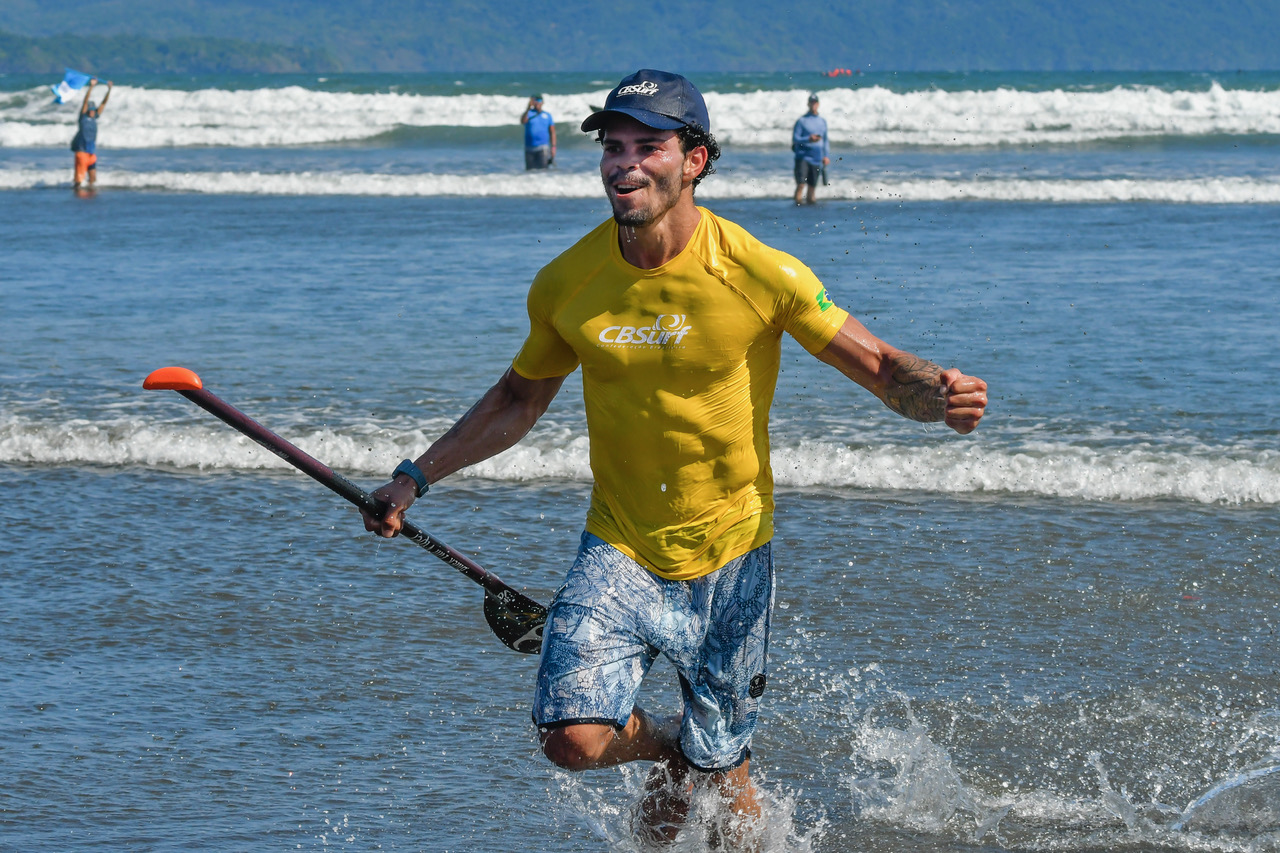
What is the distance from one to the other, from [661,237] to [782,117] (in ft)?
114

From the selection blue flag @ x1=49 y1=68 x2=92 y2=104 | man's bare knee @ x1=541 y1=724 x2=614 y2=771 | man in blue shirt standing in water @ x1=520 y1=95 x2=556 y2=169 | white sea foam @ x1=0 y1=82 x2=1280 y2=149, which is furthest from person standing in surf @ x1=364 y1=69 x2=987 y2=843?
white sea foam @ x1=0 y1=82 x2=1280 y2=149

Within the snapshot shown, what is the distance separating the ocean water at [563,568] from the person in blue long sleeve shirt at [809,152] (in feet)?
23.3

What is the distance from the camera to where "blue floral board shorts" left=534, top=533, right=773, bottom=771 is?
3.32 m

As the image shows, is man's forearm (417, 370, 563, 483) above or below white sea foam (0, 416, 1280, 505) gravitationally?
above

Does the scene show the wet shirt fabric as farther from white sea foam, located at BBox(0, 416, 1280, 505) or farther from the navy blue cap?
the navy blue cap

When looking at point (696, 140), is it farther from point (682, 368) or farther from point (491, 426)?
point (491, 426)

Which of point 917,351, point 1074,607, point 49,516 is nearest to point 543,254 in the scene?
point 917,351

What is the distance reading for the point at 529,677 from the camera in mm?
5074

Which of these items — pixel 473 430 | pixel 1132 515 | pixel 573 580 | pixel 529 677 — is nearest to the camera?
pixel 573 580

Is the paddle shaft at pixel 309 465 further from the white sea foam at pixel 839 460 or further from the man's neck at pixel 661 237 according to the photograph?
the white sea foam at pixel 839 460

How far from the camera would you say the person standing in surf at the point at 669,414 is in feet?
10.8

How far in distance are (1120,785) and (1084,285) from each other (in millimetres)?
8467

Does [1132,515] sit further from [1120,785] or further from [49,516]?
[49,516]

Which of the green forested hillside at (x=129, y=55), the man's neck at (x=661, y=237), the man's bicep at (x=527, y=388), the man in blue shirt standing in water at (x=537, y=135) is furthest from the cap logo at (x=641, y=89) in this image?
the green forested hillside at (x=129, y=55)
